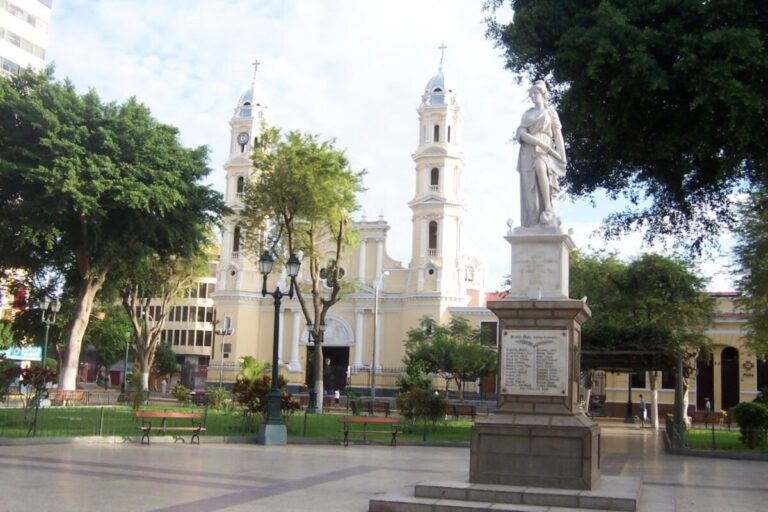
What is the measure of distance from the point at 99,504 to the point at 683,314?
27909 mm

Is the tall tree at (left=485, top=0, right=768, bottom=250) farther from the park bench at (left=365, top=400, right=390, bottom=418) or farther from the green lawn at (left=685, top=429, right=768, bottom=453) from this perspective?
the park bench at (left=365, top=400, right=390, bottom=418)

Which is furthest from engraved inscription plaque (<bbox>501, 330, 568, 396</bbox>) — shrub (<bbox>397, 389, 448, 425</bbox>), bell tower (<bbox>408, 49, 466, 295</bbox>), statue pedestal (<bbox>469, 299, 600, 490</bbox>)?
bell tower (<bbox>408, 49, 466, 295</bbox>)

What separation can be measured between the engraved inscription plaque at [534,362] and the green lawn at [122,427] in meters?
10.9

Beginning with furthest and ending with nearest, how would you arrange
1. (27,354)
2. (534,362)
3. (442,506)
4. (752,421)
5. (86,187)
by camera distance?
(27,354) → (86,187) → (752,421) → (534,362) → (442,506)

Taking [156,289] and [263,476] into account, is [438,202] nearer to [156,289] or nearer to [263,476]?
[156,289]

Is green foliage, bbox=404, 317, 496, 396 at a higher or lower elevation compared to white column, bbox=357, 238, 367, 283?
lower

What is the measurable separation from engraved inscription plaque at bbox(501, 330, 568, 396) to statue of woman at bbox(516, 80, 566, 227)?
1555mm

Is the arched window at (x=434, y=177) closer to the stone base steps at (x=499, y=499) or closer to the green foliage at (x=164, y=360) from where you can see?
the green foliage at (x=164, y=360)

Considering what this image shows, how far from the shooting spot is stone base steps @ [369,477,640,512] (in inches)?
374

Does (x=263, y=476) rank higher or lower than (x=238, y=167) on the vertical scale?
lower

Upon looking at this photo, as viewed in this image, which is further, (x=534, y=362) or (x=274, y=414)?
(x=274, y=414)

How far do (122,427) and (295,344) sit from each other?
39.7 m

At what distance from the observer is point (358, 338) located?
6038 cm

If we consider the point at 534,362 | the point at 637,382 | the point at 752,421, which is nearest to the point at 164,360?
the point at 637,382
